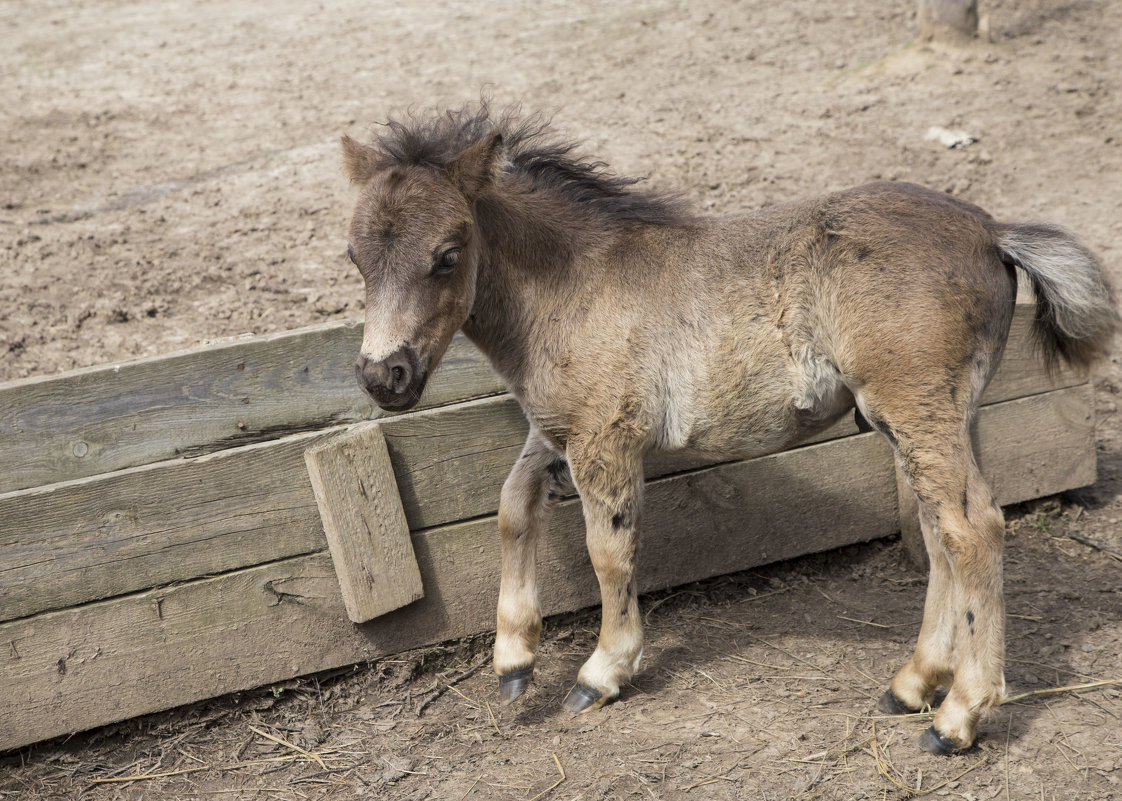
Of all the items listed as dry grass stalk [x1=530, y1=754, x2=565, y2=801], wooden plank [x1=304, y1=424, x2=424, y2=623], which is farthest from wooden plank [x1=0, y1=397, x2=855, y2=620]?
dry grass stalk [x1=530, y1=754, x2=565, y2=801]

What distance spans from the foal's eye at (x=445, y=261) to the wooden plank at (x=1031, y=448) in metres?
2.53

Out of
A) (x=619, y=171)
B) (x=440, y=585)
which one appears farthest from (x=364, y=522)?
(x=619, y=171)

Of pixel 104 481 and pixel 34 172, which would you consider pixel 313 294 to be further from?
pixel 34 172

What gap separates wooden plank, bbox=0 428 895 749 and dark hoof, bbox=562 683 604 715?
524 mm

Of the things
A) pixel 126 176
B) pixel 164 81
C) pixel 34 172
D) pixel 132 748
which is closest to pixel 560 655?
pixel 132 748

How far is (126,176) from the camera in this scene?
24.7 ft

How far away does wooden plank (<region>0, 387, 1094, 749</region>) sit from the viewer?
3.48m

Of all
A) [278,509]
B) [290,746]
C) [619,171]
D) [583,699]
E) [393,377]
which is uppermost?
[393,377]

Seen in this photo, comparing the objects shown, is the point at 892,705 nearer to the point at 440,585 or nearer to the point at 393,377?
the point at 440,585

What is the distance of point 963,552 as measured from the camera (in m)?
3.17

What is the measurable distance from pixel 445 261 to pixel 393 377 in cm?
47

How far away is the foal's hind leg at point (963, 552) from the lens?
317 centimetres

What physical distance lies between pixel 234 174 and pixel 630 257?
16.6 feet

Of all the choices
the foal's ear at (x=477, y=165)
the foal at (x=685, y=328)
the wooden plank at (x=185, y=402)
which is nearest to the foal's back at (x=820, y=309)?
the foal at (x=685, y=328)
